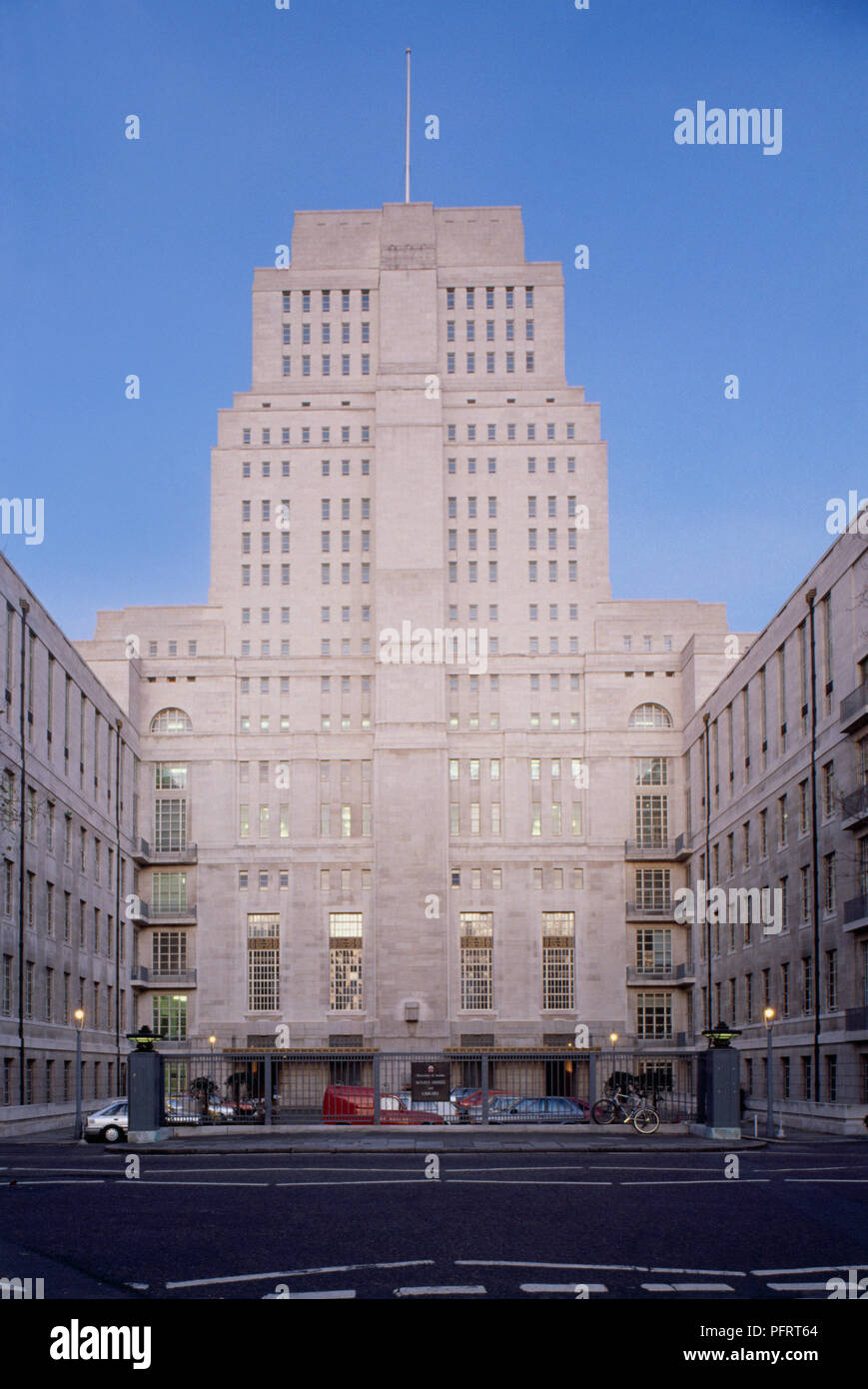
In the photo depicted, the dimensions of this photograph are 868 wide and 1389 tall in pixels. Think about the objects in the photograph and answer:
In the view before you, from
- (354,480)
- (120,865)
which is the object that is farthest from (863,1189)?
(354,480)

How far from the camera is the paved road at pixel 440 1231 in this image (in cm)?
1172

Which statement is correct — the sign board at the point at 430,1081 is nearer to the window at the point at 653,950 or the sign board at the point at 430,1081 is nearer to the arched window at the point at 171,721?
the window at the point at 653,950

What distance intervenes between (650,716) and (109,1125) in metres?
53.6

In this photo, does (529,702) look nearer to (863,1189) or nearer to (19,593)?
(19,593)

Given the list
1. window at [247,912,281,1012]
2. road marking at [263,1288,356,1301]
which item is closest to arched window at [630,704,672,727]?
window at [247,912,281,1012]

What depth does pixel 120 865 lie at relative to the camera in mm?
80062

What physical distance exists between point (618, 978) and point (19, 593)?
4524cm

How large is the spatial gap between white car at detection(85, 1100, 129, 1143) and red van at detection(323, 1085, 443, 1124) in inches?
225

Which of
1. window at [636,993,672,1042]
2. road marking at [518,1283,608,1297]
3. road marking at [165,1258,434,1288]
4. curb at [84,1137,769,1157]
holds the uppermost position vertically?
road marking at [518,1283,608,1297]

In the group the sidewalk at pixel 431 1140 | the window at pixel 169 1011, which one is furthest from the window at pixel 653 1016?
the sidewalk at pixel 431 1140

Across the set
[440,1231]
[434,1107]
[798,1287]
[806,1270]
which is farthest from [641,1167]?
[434,1107]

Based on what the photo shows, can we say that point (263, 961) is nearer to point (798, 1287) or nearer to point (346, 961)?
point (346, 961)

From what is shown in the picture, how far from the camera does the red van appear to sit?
38.9m

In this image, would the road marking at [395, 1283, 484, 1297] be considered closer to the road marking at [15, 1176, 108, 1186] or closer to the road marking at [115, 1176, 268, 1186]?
the road marking at [115, 1176, 268, 1186]
